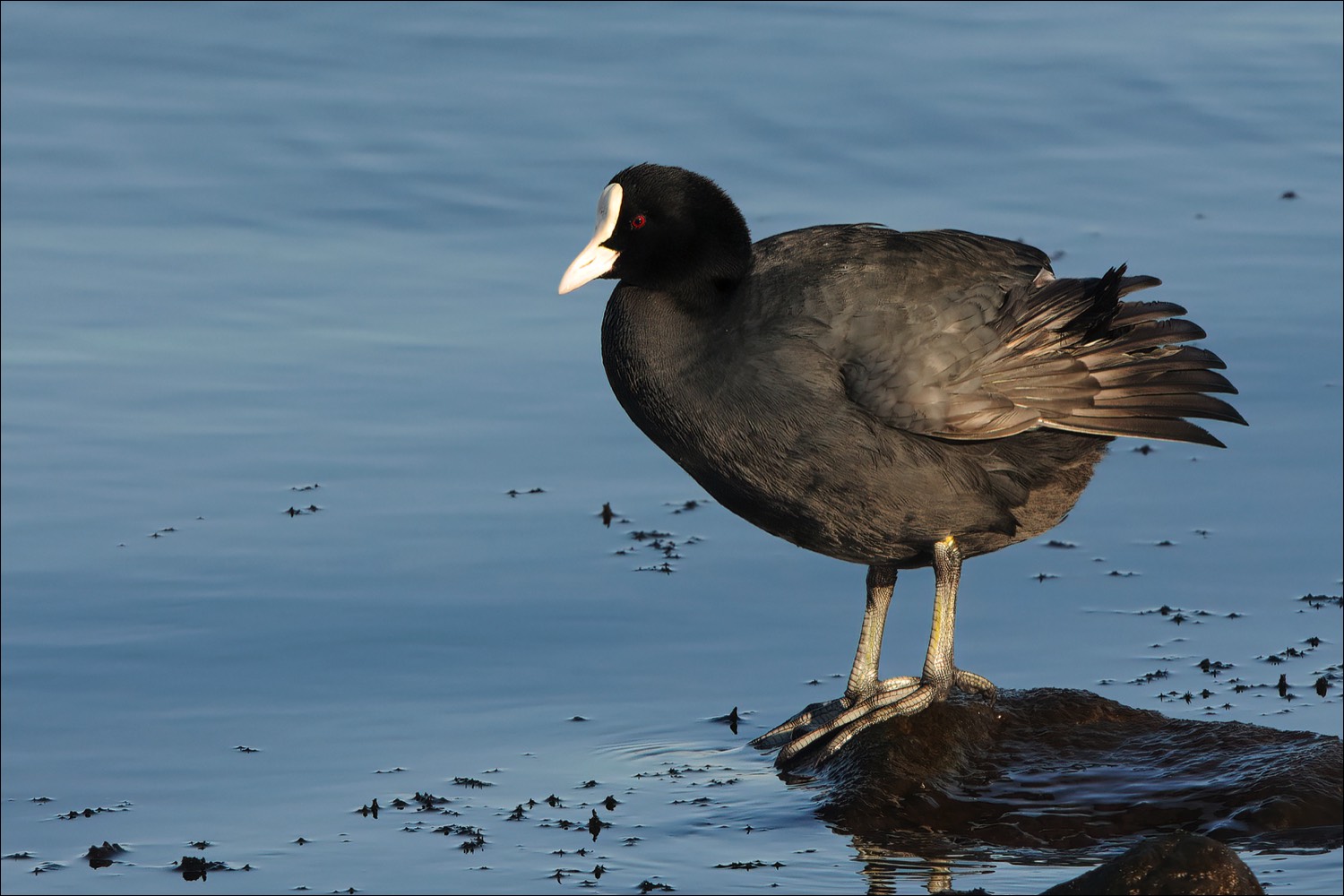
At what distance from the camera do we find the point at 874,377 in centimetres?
570

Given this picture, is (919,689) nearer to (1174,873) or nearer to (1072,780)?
(1072,780)

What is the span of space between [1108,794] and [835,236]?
1.79 metres

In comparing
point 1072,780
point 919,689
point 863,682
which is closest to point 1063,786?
point 1072,780

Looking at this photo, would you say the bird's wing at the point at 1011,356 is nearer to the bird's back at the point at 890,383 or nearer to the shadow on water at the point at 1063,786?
the bird's back at the point at 890,383

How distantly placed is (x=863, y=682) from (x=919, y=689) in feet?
0.66

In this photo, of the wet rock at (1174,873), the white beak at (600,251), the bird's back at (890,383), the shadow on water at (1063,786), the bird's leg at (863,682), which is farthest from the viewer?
the bird's leg at (863,682)

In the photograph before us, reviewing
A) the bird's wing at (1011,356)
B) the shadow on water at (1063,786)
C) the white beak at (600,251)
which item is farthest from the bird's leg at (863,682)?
the white beak at (600,251)

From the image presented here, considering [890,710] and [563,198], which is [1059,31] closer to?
[563,198]

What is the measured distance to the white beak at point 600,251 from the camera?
19.3ft

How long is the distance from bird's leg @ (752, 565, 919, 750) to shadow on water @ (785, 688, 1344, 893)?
8.6 inches

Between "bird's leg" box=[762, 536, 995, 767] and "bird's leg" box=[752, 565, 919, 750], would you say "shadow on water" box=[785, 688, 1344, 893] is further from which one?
"bird's leg" box=[752, 565, 919, 750]

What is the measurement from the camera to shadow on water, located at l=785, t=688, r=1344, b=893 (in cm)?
525

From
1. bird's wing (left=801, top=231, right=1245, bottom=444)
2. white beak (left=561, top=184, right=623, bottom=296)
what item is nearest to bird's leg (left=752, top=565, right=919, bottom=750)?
bird's wing (left=801, top=231, right=1245, bottom=444)

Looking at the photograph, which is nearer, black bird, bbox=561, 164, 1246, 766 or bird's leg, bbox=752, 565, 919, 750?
black bird, bbox=561, 164, 1246, 766
